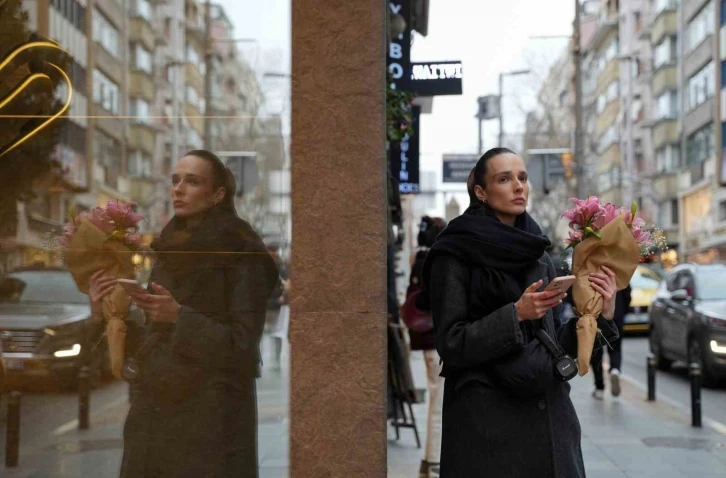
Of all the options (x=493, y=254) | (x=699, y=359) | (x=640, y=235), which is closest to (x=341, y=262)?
(x=493, y=254)

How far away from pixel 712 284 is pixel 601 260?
13.5 m

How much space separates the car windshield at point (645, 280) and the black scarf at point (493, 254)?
23279 mm

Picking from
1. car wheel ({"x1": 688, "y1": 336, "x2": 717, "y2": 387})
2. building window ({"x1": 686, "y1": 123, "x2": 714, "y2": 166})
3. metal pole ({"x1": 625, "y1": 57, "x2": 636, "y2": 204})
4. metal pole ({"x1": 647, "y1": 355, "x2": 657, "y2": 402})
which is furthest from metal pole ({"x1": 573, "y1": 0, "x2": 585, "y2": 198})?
metal pole ({"x1": 625, "y1": 57, "x2": 636, "y2": 204})

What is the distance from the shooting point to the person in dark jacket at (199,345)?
4387mm

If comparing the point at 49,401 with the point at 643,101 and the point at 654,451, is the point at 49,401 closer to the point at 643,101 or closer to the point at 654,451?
the point at 654,451

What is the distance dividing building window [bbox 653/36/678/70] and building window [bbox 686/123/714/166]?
535 cm

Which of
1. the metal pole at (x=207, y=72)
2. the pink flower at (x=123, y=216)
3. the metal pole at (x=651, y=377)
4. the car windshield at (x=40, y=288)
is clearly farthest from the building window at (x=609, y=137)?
the car windshield at (x=40, y=288)

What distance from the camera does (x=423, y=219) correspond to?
960 centimetres

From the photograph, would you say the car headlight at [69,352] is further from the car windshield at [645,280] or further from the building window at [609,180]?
the building window at [609,180]

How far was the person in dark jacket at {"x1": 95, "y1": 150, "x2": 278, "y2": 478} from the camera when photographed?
173 inches

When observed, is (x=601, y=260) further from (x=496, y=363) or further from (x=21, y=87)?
(x=21, y=87)

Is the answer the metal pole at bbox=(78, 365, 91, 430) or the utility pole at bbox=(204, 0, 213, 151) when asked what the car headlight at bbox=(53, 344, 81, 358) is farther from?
the utility pole at bbox=(204, 0, 213, 151)

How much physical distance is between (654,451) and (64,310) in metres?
6.89

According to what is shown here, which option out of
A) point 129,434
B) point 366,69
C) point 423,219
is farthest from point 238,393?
point 423,219
